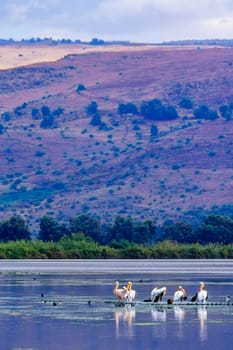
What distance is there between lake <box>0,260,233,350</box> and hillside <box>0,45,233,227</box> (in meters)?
67.3

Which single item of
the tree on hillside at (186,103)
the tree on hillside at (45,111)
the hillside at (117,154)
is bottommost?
the hillside at (117,154)

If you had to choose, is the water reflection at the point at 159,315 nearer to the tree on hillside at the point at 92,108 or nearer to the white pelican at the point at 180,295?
the white pelican at the point at 180,295

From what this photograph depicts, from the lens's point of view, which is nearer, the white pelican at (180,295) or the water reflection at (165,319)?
the water reflection at (165,319)

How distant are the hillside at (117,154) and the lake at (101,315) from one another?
6726 cm

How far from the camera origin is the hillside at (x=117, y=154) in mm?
139250

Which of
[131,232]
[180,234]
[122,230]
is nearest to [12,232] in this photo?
[122,230]

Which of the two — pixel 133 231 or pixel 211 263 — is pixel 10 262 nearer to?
pixel 211 263

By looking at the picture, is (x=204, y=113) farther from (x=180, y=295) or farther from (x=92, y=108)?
(x=180, y=295)

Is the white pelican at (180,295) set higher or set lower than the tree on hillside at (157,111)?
higher

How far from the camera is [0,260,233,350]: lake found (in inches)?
1403

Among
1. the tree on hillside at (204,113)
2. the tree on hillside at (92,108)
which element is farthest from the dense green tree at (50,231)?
the tree on hillside at (92,108)

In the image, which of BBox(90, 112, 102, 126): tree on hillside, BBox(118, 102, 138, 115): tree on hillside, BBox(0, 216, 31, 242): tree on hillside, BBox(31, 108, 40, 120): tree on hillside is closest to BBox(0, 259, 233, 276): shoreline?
BBox(0, 216, 31, 242): tree on hillside

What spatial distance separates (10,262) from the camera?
260 feet

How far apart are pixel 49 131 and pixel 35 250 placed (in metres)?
91.9
